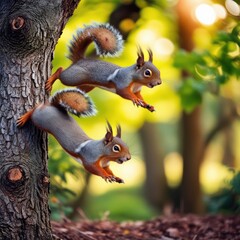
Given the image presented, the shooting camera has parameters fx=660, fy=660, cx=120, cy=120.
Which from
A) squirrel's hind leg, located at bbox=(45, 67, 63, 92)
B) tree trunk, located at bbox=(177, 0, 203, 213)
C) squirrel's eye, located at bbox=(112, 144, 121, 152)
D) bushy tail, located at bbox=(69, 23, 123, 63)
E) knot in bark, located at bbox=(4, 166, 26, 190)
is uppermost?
tree trunk, located at bbox=(177, 0, 203, 213)

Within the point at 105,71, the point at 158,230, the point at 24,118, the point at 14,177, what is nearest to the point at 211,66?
the point at 158,230

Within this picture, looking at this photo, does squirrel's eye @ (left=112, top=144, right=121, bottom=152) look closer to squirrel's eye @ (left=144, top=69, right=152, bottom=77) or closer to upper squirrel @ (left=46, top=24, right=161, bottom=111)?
upper squirrel @ (left=46, top=24, right=161, bottom=111)

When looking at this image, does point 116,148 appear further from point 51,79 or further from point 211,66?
point 211,66

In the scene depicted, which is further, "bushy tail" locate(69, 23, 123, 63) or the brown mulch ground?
the brown mulch ground

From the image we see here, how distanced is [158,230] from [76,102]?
1822mm

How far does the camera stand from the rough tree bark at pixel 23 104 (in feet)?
11.7

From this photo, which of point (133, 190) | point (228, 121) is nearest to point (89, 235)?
point (228, 121)

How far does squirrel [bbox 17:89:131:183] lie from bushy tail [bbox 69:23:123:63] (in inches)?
11.4

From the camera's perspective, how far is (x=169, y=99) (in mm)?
11016

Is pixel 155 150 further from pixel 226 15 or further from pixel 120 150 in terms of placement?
pixel 120 150

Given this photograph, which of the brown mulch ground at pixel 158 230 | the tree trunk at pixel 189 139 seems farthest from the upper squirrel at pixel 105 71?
the tree trunk at pixel 189 139

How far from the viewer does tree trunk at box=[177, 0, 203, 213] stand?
9.34 meters

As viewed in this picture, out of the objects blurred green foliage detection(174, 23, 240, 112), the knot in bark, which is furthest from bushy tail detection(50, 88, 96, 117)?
blurred green foliage detection(174, 23, 240, 112)

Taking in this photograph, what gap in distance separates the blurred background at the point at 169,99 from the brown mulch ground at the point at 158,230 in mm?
353
